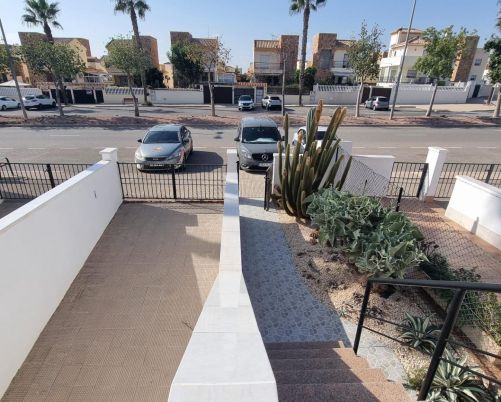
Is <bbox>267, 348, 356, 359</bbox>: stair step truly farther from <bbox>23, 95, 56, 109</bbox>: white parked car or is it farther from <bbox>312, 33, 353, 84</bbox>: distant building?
<bbox>312, 33, 353, 84</bbox>: distant building

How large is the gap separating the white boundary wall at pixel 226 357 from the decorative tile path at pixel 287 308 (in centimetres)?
156

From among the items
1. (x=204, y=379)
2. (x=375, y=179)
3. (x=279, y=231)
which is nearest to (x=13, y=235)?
(x=204, y=379)

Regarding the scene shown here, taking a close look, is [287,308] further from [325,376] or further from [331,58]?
[331,58]

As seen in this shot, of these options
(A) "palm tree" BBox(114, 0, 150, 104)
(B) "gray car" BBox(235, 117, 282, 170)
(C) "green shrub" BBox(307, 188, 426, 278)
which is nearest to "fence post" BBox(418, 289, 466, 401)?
(C) "green shrub" BBox(307, 188, 426, 278)

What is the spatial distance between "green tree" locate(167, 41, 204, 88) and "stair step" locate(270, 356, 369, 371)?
40.1m

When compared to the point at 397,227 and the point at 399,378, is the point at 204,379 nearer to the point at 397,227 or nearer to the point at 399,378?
the point at 399,378

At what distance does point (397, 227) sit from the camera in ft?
15.7

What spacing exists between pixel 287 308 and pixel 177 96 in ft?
113

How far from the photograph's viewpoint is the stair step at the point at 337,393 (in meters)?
2.36

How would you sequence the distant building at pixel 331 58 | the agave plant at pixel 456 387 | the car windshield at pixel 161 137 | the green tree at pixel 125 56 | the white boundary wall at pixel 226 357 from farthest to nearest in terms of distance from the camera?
the distant building at pixel 331 58 < the green tree at pixel 125 56 < the car windshield at pixel 161 137 < the agave plant at pixel 456 387 < the white boundary wall at pixel 226 357

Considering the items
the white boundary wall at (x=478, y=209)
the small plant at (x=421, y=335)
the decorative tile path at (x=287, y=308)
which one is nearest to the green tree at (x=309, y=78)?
the white boundary wall at (x=478, y=209)

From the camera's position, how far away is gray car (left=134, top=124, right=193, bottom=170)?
10.4m

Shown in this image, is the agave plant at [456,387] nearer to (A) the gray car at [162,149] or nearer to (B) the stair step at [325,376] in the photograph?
(B) the stair step at [325,376]

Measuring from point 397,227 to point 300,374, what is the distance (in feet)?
9.86
